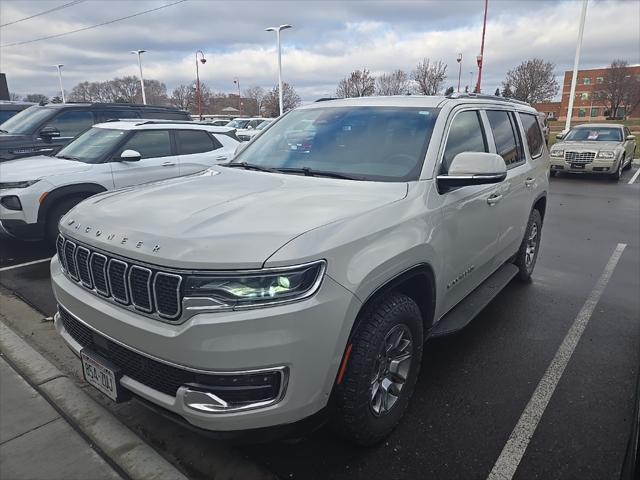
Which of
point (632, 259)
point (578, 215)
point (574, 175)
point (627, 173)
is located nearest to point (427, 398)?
point (632, 259)

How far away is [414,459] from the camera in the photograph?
8.22 feet

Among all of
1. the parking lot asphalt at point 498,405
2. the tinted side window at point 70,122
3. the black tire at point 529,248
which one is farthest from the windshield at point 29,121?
the black tire at point 529,248

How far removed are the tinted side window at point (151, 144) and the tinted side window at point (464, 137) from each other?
4932 millimetres

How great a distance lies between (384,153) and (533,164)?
2.42m

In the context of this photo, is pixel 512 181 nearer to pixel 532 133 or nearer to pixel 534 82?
pixel 532 133

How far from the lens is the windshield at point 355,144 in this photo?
2.97 metres

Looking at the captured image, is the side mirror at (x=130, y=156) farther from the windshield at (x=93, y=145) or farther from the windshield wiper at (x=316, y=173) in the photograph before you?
the windshield wiper at (x=316, y=173)

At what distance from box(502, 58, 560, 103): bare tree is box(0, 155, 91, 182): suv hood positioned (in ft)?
149

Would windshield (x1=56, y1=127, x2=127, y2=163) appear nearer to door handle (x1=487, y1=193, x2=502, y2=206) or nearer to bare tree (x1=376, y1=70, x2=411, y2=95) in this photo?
door handle (x1=487, y1=193, x2=502, y2=206)

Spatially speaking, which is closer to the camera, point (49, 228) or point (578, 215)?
point (49, 228)

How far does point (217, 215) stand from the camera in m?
2.24

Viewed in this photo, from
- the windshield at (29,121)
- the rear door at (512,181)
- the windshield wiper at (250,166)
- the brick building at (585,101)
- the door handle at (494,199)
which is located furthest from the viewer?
the brick building at (585,101)

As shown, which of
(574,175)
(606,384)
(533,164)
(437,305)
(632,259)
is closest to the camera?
(437,305)

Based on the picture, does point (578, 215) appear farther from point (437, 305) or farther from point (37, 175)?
point (37, 175)
